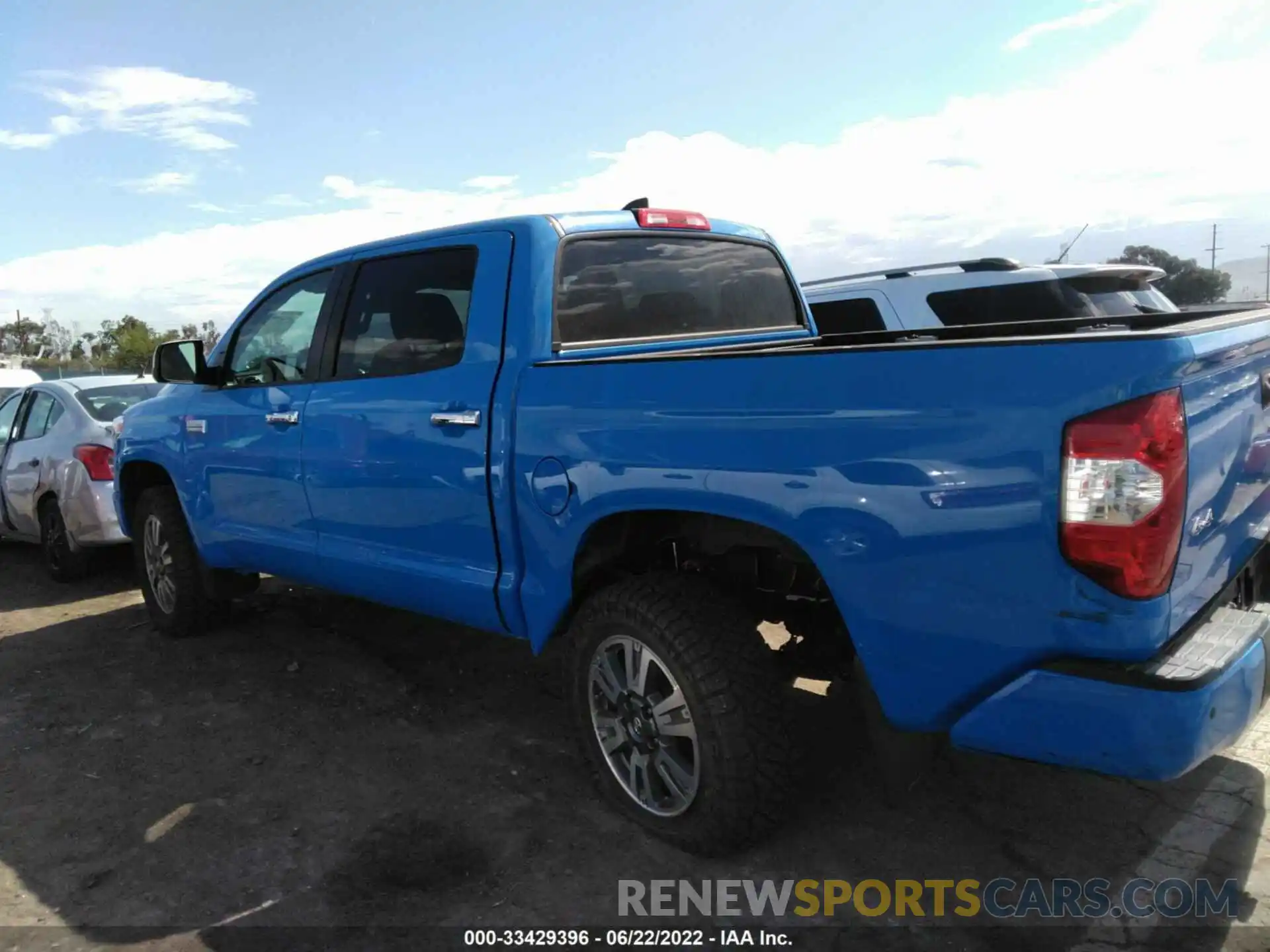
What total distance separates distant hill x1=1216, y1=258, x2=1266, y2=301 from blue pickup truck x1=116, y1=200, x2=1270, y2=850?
7881mm

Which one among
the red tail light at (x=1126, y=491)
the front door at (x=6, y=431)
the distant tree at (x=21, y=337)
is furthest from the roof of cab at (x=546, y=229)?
the distant tree at (x=21, y=337)

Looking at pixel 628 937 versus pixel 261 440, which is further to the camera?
pixel 261 440

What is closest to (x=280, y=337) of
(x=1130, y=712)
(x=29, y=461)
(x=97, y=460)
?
(x=97, y=460)

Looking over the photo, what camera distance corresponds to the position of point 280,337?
4.63 metres

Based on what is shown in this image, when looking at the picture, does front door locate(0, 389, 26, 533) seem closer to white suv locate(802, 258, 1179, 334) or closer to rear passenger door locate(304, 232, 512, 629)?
rear passenger door locate(304, 232, 512, 629)

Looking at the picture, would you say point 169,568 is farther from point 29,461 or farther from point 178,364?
point 29,461

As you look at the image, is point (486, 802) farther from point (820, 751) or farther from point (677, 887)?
point (820, 751)

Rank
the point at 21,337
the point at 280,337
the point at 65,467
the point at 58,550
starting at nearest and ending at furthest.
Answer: the point at 280,337 → the point at 65,467 → the point at 58,550 → the point at 21,337

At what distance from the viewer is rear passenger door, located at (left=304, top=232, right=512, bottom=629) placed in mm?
3443

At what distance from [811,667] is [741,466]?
88 centimetres

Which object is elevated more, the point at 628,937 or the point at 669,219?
the point at 669,219

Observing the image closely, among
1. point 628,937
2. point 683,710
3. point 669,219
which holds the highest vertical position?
point 669,219

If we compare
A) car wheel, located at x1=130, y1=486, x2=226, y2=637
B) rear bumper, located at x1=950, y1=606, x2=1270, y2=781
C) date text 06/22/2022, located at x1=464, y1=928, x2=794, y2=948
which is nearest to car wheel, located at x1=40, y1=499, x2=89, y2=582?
car wheel, located at x1=130, y1=486, x2=226, y2=637

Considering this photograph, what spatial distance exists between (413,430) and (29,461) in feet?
17.9
